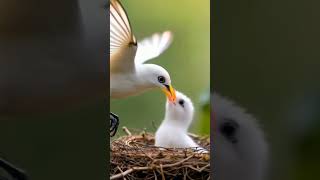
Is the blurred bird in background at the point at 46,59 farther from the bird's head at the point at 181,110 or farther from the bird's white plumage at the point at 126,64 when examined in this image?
the bird's head at the point at 181,110

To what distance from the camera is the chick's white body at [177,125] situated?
100cm

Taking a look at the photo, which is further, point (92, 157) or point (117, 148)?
point (117, 148)

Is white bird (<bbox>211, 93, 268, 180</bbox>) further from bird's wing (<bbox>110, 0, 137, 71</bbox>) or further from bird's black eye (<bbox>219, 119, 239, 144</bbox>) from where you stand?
bird's wing (<bbox>110, 0, 137, 71</bbox>)

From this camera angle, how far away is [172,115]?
3.36ft

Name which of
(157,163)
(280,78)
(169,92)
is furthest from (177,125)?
(280,78)

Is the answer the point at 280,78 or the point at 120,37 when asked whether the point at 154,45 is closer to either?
the point at 120,37

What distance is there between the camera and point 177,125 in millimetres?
1020

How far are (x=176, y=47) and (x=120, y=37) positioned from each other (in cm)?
20

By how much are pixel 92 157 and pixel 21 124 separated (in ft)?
0.38

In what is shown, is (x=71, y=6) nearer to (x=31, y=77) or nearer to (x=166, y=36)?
(x=31, y=77)

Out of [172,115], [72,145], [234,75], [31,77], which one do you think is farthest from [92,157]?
[172,115]

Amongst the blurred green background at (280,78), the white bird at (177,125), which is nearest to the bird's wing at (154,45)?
the white bird at (177,125)

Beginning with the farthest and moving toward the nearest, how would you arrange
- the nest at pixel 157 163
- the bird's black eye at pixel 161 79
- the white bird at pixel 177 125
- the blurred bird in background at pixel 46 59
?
1. the white bird at pixel 177 125
2. the bird's black eye at pixel 161 79
3. the nest at pixel 157 163
4. the blurred bird in background at pixel 46 59

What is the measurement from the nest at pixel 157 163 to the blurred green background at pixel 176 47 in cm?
9
